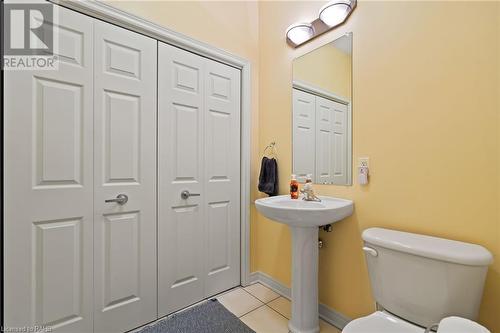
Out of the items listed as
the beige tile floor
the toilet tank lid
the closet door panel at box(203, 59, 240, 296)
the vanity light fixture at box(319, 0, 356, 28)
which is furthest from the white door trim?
the toilet tank lid

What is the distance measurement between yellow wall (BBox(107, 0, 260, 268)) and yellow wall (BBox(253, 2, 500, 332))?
0.55 metres

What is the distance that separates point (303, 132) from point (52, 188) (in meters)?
1.63

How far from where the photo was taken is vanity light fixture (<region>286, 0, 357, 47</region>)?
1500mm

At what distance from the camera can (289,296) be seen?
1.92 metres

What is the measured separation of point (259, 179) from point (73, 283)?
1383 millimetres

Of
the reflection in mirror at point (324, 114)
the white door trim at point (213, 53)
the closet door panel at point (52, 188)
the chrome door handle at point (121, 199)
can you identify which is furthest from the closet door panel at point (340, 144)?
the closet door panel at point (52, 188)

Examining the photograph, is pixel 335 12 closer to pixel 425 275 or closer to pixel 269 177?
pixel 269 177

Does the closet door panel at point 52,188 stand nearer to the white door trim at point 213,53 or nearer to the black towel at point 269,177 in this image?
the white door trim at point 213,53

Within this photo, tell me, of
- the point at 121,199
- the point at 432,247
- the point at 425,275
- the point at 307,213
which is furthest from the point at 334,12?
the point at 121,199

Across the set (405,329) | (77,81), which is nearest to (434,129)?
(405,329)

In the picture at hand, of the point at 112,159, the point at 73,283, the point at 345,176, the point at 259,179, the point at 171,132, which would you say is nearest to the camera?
the point at 73,283

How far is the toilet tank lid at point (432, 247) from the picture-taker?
2.99ft

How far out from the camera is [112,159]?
144 centimetres

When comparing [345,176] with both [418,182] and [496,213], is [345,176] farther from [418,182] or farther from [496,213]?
[496,213]
